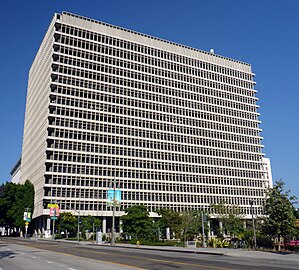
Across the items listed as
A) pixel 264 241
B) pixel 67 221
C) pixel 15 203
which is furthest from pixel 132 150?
pixel 264 241

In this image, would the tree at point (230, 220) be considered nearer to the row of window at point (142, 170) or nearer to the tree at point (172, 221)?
the tree at point (172, 221)

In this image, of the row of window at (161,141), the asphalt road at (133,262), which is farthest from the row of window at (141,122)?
the asphalt road at (133,262)

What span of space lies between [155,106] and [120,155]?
2180 centimetres

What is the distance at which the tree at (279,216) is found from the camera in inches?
1280

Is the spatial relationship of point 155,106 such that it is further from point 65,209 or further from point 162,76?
point 65,209

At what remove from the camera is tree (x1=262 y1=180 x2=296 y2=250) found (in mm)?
32500

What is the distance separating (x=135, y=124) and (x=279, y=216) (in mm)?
76473

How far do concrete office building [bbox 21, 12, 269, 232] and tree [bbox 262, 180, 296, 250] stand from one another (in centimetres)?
6578

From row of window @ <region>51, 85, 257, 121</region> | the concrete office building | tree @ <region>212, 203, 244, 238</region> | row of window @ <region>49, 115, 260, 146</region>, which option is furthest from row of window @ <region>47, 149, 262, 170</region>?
tree @ <region>212, 203, 244, 238</region>

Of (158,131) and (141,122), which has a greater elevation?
(141,122)

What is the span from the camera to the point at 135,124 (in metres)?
106

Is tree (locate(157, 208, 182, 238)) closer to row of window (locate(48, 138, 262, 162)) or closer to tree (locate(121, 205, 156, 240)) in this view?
tree (locate(121, 205, 156, 240))

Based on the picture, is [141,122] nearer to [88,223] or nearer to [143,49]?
[143,49]

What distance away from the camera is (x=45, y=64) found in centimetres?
10825
